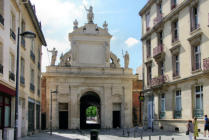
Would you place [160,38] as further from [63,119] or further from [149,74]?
[63,119]

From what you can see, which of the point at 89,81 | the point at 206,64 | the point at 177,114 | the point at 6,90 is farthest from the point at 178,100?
the point at 89,81

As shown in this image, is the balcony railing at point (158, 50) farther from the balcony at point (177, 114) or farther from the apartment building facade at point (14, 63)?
the apartment building facade at point (14, 63)

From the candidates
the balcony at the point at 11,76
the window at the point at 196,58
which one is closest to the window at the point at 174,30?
the window at the point at 196,58

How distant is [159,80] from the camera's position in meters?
28.2

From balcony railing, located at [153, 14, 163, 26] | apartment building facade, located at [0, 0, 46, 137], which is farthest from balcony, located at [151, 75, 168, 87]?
apartment building facade, located at [0, 0, 46, 137]

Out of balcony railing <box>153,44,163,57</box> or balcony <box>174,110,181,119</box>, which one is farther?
balcony railing <box>153,44,163,57</box>

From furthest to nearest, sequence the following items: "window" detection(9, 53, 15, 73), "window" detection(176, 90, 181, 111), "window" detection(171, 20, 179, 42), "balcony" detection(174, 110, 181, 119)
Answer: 1. "window" detection(171, 20, 179, 42)
2. "window" detection(176, 90, 181, 111)
3. "balcony" detection(174, 110, 181, 119)
4. "window" detection(9, 53, 15, 73)

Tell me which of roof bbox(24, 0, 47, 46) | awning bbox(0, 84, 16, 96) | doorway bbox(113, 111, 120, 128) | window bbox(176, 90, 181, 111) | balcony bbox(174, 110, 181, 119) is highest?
roof bbox(24, 0, 47, 46)

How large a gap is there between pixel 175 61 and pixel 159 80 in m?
2.89

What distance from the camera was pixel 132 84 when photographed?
135 ft

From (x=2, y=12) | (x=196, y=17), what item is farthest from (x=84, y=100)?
(x=2, y=12)

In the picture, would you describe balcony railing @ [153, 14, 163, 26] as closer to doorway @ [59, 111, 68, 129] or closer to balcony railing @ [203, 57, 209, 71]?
balcony railing @ [203, 57, 209, 71]

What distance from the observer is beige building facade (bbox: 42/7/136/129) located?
1507 inches

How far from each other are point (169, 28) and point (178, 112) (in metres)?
7.36
